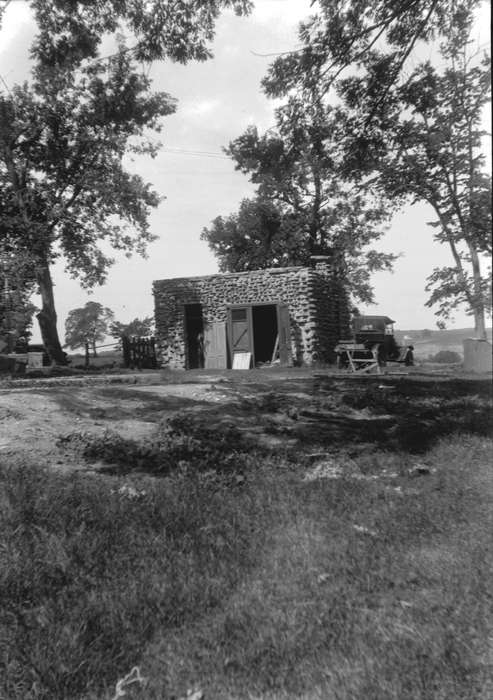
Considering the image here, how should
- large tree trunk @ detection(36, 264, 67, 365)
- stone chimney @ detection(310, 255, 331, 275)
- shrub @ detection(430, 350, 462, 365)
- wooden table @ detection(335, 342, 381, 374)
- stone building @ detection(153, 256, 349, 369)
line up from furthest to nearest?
stone building @ detection(153, 256, 349, 369) → stone chimney @ detection(310, 255, 331, 275) → wooden table @ detection(335, 342, 381, 374) → shrub @ detection(430, 350, 462, 365) → large tree trunk @ detection(36, 264, 67, 365)

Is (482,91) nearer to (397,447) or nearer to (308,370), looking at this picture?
(308,370)

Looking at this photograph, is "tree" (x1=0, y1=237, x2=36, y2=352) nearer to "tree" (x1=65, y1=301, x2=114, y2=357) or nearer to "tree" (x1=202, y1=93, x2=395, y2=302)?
"tree" (x1=65, y1=301, x2=114, y2=357)

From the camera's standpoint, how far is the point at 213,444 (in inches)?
240

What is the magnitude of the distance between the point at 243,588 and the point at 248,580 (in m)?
0.11

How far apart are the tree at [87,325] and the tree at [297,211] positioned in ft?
3.68

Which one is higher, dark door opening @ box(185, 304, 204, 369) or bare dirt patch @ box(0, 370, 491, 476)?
dark door opening @ box(185, 304, 204, 369)

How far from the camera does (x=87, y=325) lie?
396cm

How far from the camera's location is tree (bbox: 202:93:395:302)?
4.44 meters

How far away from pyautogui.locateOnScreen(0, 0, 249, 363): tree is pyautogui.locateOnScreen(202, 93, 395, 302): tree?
82 cm

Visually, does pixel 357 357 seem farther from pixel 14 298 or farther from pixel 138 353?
pixel 14 298

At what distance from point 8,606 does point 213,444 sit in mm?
3265

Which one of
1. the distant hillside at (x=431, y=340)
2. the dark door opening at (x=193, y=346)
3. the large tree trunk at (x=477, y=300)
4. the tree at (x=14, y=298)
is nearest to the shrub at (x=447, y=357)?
the distant hillside at (x=431, y=340)

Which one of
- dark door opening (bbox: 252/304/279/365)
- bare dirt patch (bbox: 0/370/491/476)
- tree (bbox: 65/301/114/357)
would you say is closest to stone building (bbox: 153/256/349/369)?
bare dirt patch (bbox: 0/370/491/476)

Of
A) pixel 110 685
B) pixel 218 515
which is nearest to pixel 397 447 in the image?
pixel 218 515
